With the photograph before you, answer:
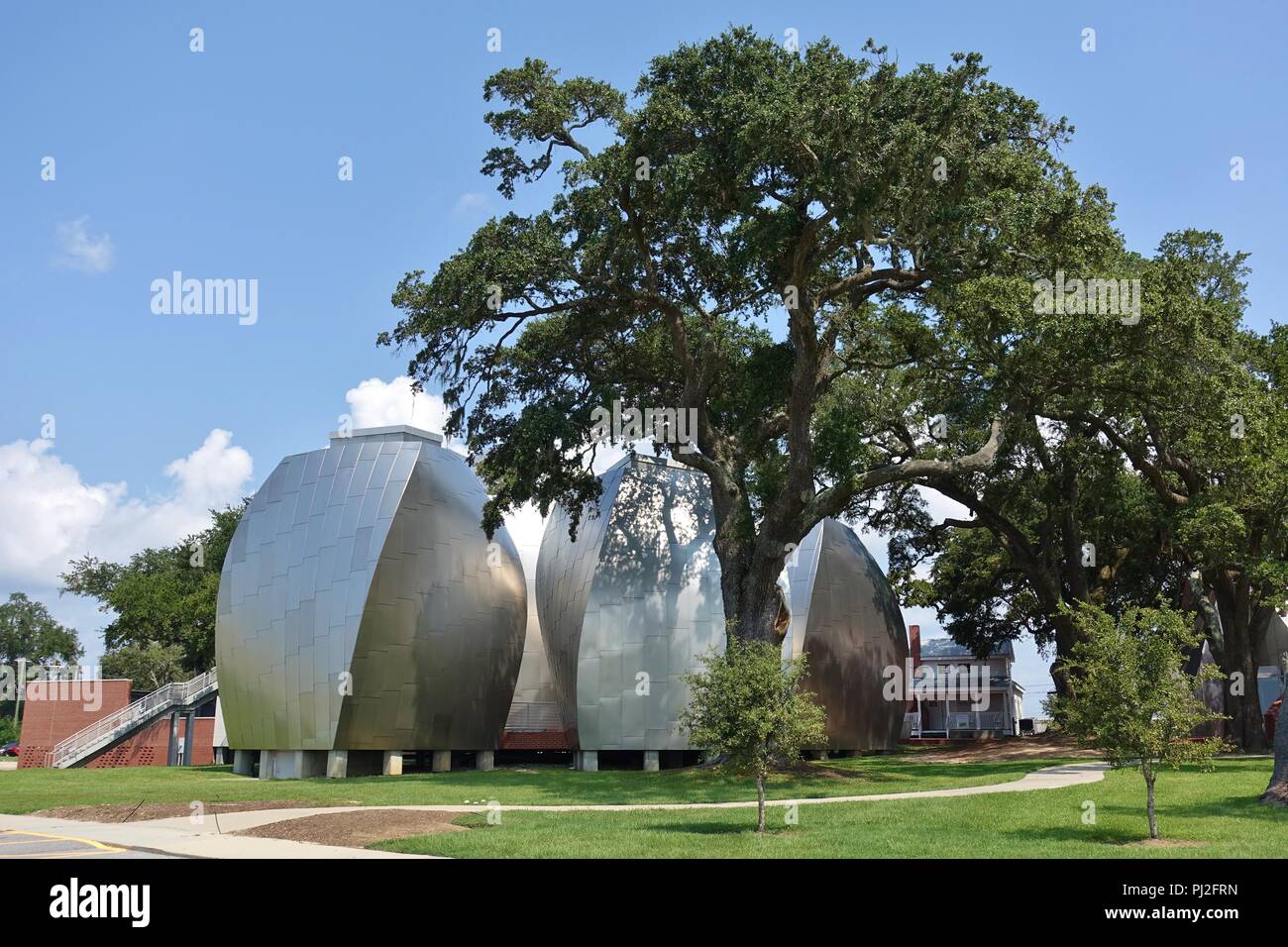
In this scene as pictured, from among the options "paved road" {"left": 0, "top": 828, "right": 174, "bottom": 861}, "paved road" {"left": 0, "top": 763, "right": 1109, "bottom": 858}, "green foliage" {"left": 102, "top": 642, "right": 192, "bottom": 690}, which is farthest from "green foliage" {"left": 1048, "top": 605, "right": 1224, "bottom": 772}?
"green foliage" {"left": 102, "top": 642, "right": 192, "bottom": 690}

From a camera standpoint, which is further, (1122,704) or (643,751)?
(643,751)

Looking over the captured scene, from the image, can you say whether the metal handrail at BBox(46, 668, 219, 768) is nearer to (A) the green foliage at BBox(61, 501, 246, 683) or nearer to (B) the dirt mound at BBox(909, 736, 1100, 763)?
(A) the green foliage at BBox(61, 501, 246, 683)

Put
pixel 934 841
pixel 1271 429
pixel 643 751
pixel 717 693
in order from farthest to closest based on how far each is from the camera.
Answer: pixel 643 751, pixel 1271 429, pixel 717 693, pixel 934 841

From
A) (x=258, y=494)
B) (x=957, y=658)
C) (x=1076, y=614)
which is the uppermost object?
(x=258, y=494)

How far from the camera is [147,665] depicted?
64.9 metres

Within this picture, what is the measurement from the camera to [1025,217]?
25.0m

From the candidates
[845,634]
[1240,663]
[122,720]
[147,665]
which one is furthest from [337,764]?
[147,665]

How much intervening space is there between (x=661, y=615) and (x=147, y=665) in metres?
44.0

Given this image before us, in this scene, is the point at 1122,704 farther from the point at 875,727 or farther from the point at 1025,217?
the point at 875,727

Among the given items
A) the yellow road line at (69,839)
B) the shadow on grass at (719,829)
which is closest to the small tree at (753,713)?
the shadow on grass at (719,829)

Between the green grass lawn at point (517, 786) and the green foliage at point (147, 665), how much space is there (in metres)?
31.6

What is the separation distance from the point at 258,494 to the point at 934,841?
90.7 feet

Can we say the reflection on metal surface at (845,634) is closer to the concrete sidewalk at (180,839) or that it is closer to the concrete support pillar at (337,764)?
the concrete support pillar at (337,764)

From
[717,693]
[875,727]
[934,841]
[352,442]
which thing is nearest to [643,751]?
[875,727]
